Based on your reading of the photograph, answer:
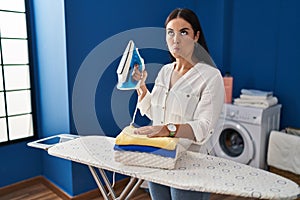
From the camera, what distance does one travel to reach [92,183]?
2340mm

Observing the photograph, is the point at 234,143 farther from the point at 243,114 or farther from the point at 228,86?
the point at 228,86

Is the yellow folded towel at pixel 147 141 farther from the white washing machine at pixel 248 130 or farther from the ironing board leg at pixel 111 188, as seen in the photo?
the white washing machine at pixel 248 130

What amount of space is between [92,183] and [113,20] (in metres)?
1.35

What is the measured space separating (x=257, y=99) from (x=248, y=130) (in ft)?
1.00

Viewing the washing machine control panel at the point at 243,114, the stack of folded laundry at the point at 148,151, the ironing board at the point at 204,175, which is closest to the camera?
the ironing board at the point at 204,175

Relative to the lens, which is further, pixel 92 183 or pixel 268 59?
pixel 268 59

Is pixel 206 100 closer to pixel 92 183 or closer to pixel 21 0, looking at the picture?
pixel 92 183

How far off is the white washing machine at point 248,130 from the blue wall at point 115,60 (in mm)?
337

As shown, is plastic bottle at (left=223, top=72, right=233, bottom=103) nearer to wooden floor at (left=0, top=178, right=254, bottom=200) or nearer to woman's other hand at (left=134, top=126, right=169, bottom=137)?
wooden floor at (left=0, top=178, right=254, bottom=200)

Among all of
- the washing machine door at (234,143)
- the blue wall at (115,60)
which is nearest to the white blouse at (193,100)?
the blue wall at (115,60)

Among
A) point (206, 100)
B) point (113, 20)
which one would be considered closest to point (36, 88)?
point (113, 20)

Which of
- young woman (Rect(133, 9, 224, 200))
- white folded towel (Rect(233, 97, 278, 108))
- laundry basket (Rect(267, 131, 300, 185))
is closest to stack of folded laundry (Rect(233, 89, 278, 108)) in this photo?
white folded towel (Rect(233, 97, 278, 108))

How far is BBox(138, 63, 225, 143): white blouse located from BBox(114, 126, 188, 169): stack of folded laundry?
0.39 ft

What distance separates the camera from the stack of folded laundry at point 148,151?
1140 mm
